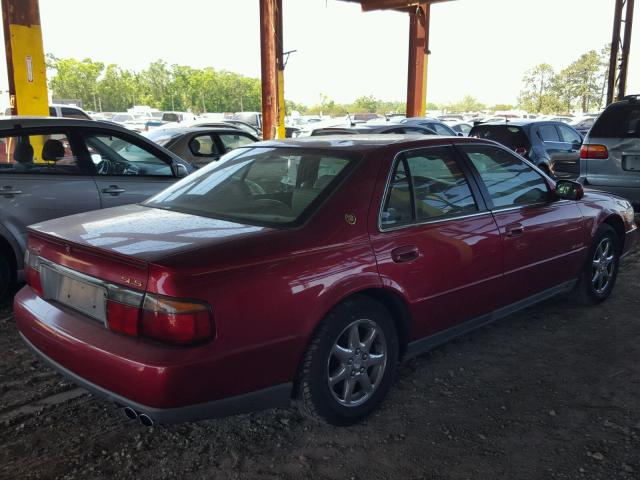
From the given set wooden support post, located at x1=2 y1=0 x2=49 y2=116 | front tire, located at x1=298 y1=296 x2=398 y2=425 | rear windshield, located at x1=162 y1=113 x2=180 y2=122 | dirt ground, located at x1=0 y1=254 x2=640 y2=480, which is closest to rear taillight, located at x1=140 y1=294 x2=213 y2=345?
front tire, located at x1=298 y1=296 x2=398 y2=425

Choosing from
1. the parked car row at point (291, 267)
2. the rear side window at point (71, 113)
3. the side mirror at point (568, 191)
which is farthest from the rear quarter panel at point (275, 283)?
the rear side window at point (71, 113)

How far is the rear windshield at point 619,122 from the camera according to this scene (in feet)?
Result: 24.0

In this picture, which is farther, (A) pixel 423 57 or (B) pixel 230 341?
(A) pixel 423 57

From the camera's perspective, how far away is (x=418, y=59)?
68.4ft

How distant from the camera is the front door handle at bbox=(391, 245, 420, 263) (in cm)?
299

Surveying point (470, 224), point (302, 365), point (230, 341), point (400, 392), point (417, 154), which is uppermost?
point (417, 154)

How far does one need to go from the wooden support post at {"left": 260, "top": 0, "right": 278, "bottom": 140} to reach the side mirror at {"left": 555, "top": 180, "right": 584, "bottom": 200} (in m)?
10.7

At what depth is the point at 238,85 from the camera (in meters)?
80.9

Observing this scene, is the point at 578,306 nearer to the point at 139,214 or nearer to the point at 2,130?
the point at 139,214

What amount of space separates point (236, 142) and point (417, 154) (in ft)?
22.2

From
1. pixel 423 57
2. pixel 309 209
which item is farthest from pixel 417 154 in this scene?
pixel 423 57

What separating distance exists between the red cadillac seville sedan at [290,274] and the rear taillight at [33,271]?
16 mm

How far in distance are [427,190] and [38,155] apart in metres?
3.44

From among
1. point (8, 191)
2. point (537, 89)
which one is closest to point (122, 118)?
point (8, 191)
